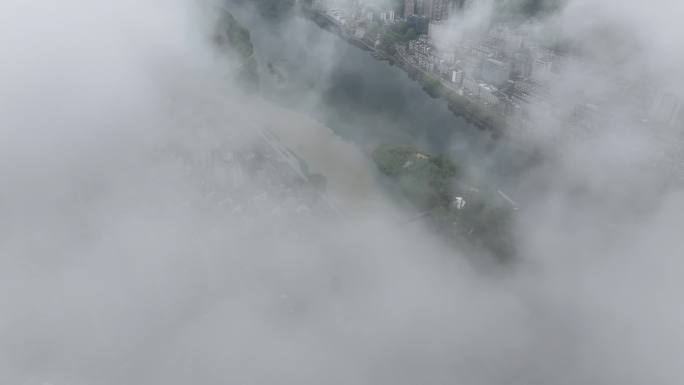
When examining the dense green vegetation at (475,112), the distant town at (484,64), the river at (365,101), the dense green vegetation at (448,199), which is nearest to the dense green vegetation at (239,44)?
the river at (365,101)

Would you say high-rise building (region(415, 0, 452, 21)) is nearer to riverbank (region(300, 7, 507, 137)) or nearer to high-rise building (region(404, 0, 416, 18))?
high-rise building (region(404, 0, 416, 18))

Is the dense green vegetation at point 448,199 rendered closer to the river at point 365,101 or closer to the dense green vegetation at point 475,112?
the river at point 365,101

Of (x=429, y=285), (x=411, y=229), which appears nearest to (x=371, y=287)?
(x=429, y=285)

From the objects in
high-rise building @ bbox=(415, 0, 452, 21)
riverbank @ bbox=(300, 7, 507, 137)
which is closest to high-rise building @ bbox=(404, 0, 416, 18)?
high-rise building @ bbox=(415, 0, 452, 21)

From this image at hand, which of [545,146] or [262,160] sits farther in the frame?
[545,146]

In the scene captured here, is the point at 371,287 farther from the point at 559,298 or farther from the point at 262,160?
the point at 262,160

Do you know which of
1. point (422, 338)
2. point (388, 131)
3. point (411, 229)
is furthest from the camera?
point (388, 131)

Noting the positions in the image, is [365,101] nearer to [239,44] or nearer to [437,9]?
[239,44]

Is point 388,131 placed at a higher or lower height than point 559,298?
higher
